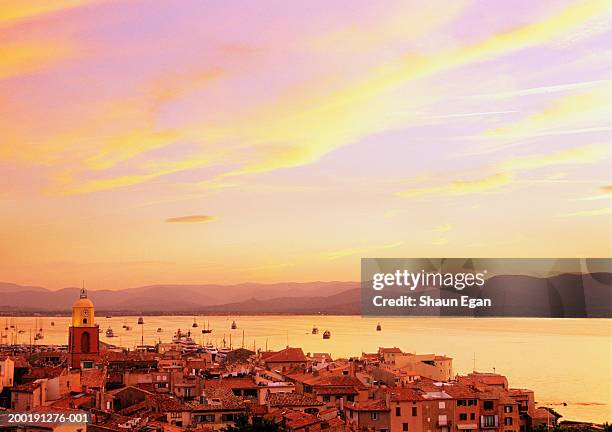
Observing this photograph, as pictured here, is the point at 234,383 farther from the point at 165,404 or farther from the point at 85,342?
the point at 85,342

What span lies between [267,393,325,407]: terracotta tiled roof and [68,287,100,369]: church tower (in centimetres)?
524

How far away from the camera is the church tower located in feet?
45.7

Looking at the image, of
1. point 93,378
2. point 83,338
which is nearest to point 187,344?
point 83,338

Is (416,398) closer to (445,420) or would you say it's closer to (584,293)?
(445,420)

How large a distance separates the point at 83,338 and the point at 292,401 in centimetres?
693

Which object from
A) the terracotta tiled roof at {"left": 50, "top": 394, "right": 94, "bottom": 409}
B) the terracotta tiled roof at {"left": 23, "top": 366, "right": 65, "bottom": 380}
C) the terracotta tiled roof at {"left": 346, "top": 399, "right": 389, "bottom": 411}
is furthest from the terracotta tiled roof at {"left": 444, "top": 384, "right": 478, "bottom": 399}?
the terracotta tiled roof at {"left": 23, "top": 366, "right": 65, "bottom": 380}

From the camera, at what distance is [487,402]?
8.93 m

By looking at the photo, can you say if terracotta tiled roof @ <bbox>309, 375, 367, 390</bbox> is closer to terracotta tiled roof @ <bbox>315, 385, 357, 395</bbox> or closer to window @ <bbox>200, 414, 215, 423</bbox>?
terracotta tiled roof @ <bbox>315, 385, 357, 395</bbox>

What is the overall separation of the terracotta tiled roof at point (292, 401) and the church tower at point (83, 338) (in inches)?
206

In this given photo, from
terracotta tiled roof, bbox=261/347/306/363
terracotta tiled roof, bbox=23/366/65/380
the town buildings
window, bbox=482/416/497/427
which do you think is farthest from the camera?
terracotta tiled roof, bbox=261/347/306/363

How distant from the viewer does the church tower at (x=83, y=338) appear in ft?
45.7

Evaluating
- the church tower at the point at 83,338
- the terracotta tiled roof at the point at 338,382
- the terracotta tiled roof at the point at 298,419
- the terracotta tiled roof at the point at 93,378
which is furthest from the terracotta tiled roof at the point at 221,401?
the church tower at the point at 83,338

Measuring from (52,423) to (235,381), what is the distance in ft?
13.7

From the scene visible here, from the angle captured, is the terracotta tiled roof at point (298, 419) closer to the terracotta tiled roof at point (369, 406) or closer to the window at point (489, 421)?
the terracotta tiled roof at point (369, 406)
